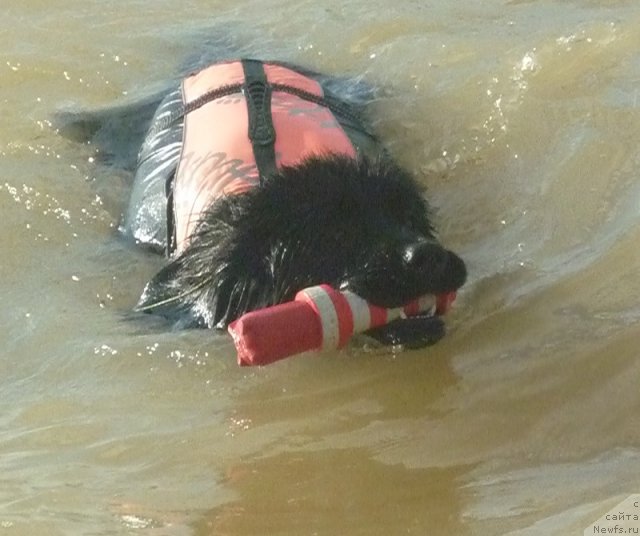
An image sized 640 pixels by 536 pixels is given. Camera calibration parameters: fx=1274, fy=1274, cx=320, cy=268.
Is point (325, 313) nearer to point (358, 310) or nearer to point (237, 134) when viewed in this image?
point (358, 310)

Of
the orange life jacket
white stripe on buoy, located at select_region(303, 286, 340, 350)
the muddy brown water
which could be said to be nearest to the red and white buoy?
white stripe on buoy, located at select_region(303, 286, 340, 350)

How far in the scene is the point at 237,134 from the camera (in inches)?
161

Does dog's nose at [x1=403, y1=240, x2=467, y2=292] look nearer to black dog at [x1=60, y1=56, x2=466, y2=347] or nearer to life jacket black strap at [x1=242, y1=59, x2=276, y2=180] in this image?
black dog at [x1=60, y1=56, x2=466, y2=347]

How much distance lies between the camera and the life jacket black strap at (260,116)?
3875 mm

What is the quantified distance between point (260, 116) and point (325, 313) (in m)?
1.22

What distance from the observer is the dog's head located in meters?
3.20

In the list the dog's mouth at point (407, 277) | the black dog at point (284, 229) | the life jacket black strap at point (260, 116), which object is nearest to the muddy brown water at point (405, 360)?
the black dog at point (284, 229)

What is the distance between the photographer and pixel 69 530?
2.77 metres

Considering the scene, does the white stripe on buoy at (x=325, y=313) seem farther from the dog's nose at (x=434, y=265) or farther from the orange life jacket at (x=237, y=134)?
the orange life jacket at (x=237, y=134)

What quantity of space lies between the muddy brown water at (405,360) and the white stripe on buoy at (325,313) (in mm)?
223

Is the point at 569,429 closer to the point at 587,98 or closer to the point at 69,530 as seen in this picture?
the point at 69,530

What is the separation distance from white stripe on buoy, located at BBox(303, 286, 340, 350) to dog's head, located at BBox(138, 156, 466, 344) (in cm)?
9

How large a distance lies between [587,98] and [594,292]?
1.51 metres

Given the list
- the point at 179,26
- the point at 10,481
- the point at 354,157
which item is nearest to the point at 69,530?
the point at 10,481
